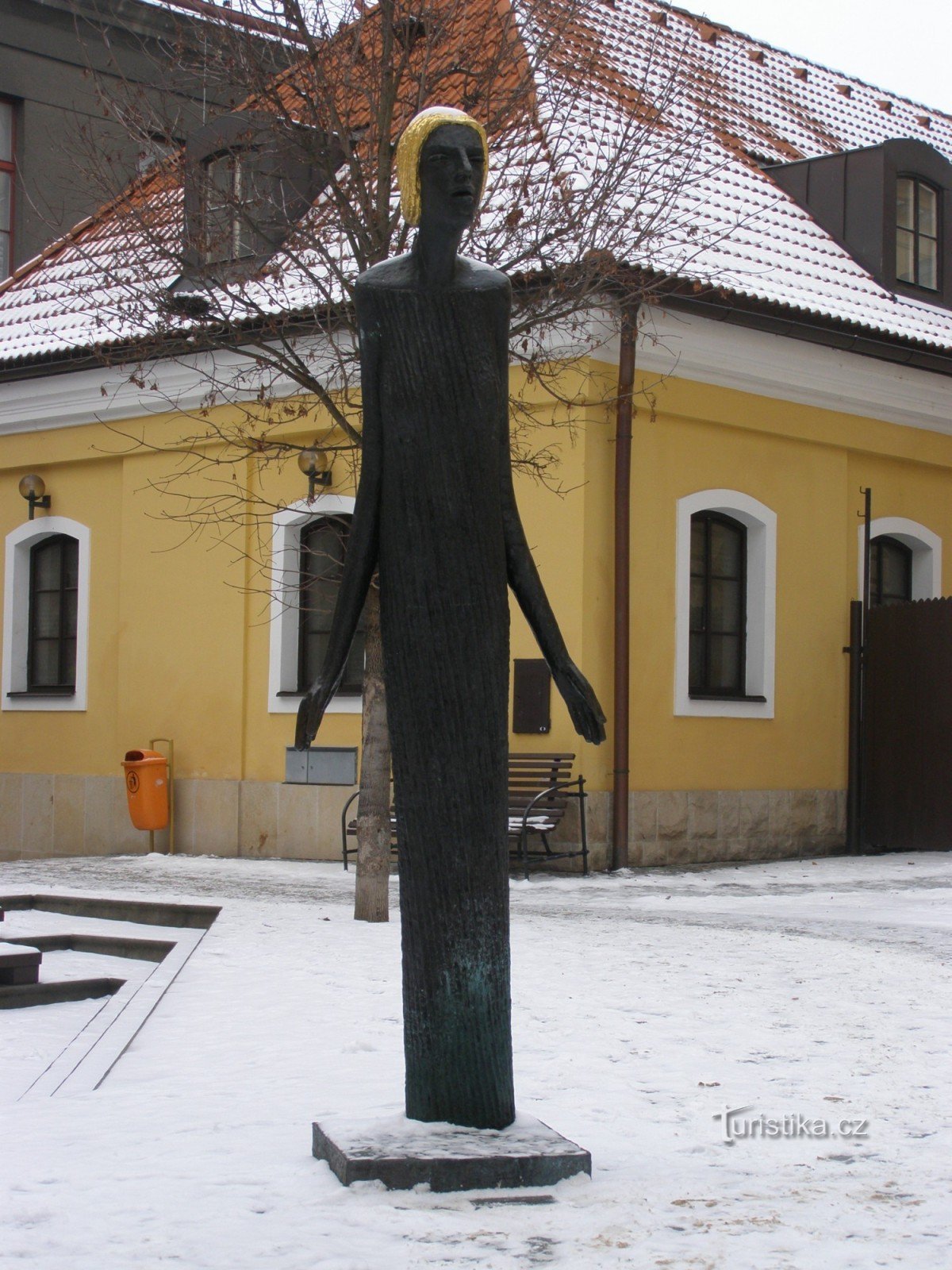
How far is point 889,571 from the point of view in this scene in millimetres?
16016

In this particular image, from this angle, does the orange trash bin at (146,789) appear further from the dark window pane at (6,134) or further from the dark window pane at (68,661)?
the dark window pane at (6,134)

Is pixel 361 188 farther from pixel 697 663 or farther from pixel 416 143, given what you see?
pixel 697 663

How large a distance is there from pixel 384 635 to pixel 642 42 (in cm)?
1386

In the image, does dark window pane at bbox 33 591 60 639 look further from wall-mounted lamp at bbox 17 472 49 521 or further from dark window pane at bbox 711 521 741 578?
dark window pane at bbox 711 521 741 578

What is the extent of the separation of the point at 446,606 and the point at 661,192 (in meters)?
10.9

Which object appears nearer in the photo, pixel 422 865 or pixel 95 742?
pixel 422 865

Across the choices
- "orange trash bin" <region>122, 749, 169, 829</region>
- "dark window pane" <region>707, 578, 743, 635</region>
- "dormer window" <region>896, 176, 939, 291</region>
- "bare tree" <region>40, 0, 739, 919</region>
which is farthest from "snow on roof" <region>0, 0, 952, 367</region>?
"orange trash bin" <region>122, 749, 169, 829</region>

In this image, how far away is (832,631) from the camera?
1501 cm

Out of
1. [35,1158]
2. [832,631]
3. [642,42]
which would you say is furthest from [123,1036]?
[642,42]

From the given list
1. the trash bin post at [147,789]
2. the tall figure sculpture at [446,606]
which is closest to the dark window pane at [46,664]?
the trash bin post at [147,789]

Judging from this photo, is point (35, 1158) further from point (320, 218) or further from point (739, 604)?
point (739, 604)

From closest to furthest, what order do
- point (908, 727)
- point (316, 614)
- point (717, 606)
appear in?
point (717, 606), point (908, 727), point (316, 614)

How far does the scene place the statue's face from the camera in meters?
4.30

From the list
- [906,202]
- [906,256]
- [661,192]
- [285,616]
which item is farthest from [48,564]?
[906,202]
